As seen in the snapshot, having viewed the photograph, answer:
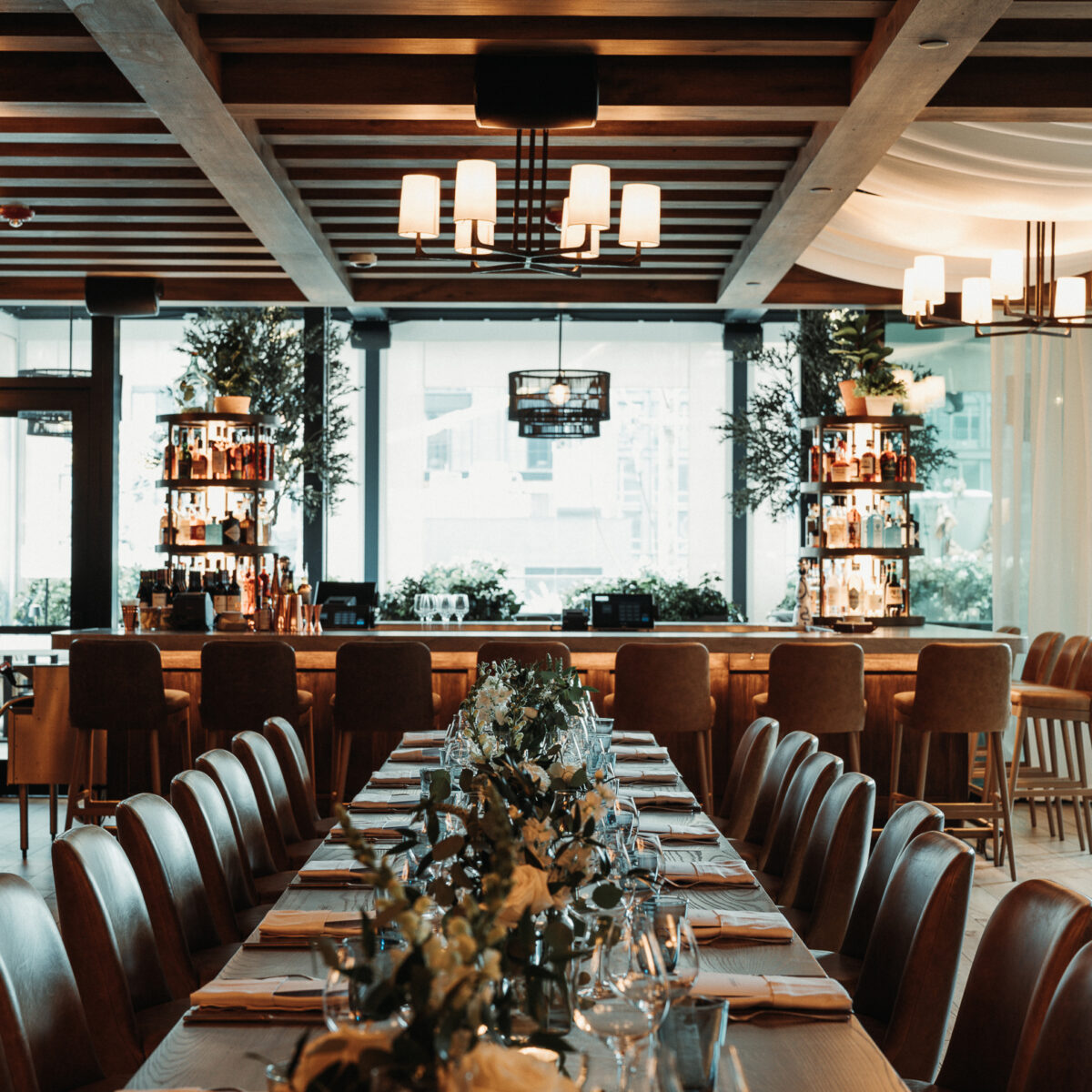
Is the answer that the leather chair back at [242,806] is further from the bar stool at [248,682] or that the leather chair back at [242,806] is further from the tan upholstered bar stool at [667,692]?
the tan upholstered bar stool at [667,692]

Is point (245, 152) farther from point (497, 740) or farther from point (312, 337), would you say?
point (312, 337)

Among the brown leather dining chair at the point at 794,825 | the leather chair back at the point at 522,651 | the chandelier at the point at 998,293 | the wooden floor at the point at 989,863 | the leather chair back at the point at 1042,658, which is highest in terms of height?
the chandelier at the point at 998,293

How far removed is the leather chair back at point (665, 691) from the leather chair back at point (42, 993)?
3.62 metres

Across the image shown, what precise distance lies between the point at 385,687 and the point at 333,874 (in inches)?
114

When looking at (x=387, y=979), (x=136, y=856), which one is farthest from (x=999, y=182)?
(x=387, y=979)

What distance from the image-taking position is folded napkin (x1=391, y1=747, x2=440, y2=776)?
4043mm

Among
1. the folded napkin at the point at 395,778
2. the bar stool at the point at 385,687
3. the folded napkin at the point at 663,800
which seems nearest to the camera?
the folded napkin at the point at 663,800

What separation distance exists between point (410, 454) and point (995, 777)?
27.8 feet

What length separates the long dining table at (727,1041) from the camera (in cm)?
153

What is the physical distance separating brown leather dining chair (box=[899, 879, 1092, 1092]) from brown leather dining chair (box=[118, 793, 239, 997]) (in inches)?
60.7

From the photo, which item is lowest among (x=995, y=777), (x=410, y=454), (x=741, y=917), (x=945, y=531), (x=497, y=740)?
(x=995, y=777)

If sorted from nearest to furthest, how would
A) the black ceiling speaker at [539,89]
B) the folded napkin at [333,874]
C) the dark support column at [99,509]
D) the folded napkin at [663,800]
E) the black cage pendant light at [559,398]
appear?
the folded napkin at [333,874]
the folded napkin at [663,800]
the black ceiling speaker at [539,89]
the dark support column at [99,509]
the black cage pendant light at [559,398]

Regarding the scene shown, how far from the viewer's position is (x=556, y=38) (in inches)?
167

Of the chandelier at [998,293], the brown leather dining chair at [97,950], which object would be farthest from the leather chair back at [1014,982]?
the chandelier at [998,293]
